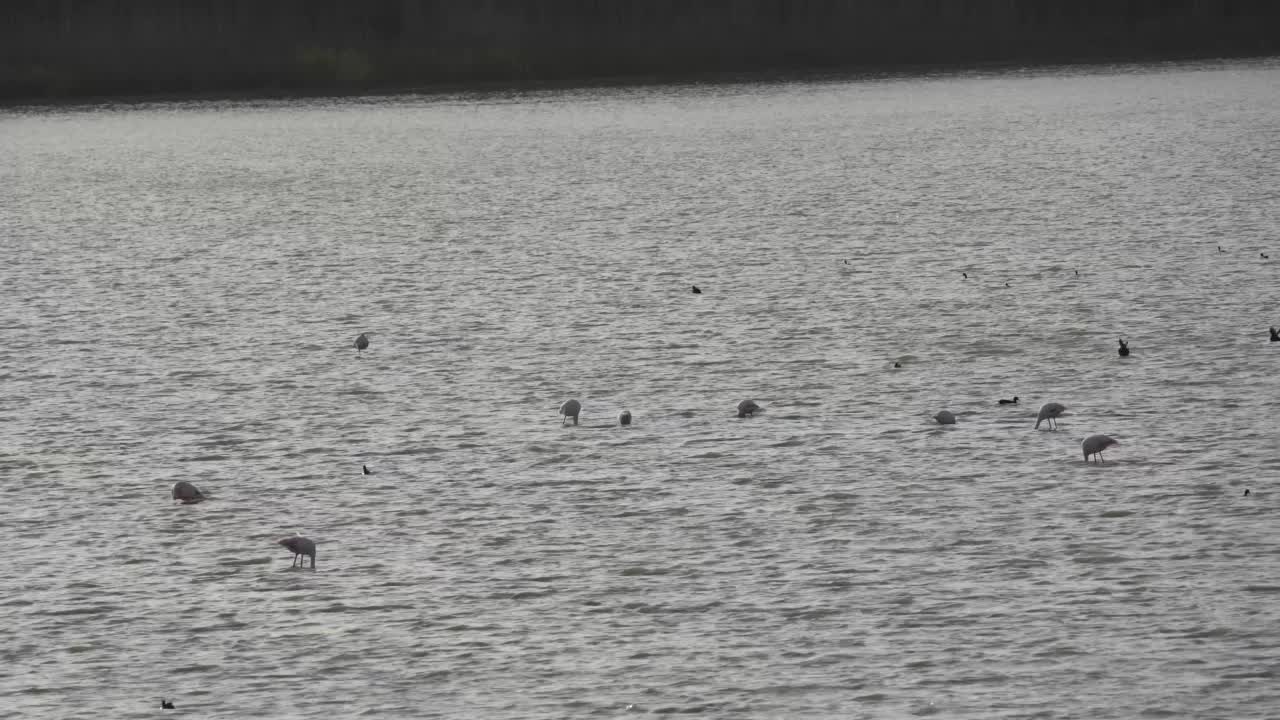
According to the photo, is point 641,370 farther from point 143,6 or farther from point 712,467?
point 143,6

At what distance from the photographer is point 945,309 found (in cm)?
2597

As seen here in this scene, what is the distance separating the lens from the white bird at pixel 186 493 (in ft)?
53.6

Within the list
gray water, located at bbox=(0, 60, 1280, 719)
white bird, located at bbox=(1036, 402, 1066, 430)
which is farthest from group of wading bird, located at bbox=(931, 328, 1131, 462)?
gray water, located at bbox=(0, 60, 1280, 719)

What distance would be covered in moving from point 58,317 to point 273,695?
17779 mm

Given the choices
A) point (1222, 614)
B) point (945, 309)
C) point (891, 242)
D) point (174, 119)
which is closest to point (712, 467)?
point (1222, 614)

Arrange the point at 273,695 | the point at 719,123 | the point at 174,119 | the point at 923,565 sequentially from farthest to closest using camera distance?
the point at 174,119 < the point at 719,123 < the point at 923,565 < the point at 273,695

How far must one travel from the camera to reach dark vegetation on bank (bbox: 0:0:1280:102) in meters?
124

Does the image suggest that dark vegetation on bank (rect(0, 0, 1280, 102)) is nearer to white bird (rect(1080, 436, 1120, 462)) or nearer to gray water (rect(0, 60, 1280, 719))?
gray water (rect(0, 60, 1280, 719))

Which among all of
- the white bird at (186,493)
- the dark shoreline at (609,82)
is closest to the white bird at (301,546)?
the white bird at (186,493)

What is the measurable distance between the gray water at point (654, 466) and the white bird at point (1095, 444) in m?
0.19

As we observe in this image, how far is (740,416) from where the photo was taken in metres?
19.4

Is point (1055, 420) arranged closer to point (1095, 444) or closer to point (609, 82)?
point (1095, 444)

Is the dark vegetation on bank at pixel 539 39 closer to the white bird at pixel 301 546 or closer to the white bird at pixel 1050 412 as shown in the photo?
the white bird at pixel 1050 412

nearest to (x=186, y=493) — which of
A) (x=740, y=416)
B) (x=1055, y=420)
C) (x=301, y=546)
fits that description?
(x=301, y=546)
